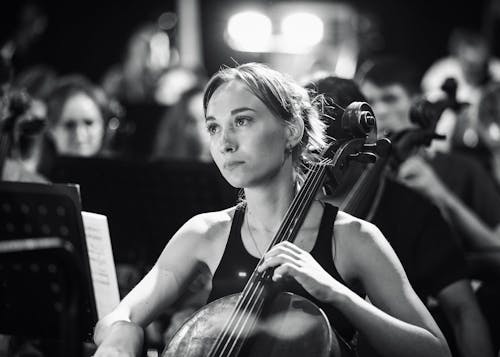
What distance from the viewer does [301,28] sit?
8203 millimetres

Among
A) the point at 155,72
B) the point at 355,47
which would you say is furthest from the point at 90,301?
the point at 355,47

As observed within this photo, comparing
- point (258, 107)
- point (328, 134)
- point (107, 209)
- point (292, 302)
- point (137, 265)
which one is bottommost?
point (137, 265)

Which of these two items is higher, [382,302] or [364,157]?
[364,157]

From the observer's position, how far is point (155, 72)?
737cm

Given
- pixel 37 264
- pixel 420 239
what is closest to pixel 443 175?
pixel 420 239

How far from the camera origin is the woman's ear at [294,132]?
75.4 inches

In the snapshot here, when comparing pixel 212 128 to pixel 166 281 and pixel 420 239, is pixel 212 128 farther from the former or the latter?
pixel 420 239

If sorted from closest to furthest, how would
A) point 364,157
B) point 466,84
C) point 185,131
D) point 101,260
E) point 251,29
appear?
point 364,157 < point 101,260 < point 185,131 < point 466,84 < point 251,29

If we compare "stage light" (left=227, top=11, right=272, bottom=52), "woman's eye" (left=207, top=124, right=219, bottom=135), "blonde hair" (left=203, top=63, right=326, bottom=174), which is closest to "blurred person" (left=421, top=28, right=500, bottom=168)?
"stage light" (left=227, top=11, right=272, bottom=52)

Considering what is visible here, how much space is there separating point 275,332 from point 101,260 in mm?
769

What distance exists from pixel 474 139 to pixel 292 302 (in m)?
3.55

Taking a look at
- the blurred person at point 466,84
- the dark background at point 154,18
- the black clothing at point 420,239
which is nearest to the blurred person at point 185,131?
the blurred person at point 466,84

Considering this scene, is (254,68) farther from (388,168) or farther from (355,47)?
(355,47)

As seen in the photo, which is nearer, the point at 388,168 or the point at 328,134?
the point at 328,134
